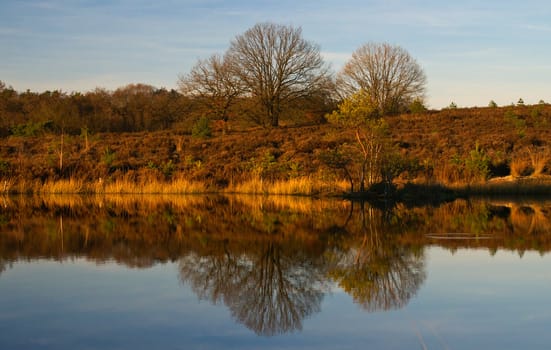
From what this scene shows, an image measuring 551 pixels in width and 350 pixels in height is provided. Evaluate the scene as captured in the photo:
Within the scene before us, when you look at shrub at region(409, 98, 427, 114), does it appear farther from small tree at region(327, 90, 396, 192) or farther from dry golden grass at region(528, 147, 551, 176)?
small tree at region(327, 90, 396, 192)

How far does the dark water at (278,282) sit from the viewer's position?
268 inches

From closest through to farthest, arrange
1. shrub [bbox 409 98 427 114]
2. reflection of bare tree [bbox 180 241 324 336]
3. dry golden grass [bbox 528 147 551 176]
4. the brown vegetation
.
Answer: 1. reflection of bare tree [bbox 180 241 324 336]
2. the brown vegetation
3. dry golden grass [bbox 528 147 551 176]
4. shrub [bbox 409 98 427 114]

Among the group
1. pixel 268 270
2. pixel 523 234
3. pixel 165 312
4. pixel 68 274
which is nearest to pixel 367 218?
pixel 523 234

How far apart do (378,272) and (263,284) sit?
1802 millimetres

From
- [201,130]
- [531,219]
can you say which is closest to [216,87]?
[201,130]

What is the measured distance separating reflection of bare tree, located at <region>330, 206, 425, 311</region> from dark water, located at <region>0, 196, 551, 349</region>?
0.09 feet

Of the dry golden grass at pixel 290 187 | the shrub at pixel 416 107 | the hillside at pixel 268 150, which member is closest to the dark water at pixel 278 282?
the dry golden grass at pixel 290 187

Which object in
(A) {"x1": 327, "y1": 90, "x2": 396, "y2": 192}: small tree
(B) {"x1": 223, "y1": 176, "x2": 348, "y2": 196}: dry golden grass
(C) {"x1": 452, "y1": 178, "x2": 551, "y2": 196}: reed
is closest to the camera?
(A) {"x1": 327, "y1": 90, "x2": 396, "y2": 192}: small tree

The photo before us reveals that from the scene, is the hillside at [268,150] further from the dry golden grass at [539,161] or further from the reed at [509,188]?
the reed at [509,188]

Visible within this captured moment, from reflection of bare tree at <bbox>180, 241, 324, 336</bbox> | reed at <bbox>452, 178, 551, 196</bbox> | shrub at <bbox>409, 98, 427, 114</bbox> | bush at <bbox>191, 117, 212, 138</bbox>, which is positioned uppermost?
shrub at <bbox>409, 98, 427, 114</bbox>

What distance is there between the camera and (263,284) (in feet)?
A: 30.9

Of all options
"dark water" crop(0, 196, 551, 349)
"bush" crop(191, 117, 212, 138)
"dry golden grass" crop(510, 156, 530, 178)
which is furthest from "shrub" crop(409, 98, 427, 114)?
"dark water" crop(0, 196, 551, 349)

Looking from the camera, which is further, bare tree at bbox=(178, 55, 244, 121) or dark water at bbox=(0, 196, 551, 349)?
bare tree at bbox=(178, 55, 244, 121)

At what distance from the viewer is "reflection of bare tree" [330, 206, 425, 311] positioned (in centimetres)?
855
